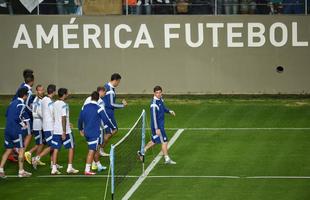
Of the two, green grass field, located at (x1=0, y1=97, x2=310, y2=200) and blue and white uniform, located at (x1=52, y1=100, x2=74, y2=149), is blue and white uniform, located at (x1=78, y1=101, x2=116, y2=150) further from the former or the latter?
green grass field, located at (x1=0, y1=97, x2=310, y2=200)

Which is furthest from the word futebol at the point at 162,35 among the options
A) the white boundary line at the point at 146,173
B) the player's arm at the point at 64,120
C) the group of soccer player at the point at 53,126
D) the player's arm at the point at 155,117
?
the player's arm at the point at 64,120

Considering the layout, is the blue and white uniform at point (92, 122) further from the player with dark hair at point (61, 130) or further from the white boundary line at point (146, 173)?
the white boundary line at point (146, 173)

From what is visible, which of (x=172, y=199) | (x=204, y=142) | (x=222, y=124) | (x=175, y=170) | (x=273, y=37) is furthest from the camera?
(x=273, y=37)

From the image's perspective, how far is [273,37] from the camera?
3888cm

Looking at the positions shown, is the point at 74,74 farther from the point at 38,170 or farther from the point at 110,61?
the point at 38,170

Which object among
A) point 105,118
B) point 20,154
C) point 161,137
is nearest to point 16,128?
point 20,154

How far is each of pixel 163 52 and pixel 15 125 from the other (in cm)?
1641

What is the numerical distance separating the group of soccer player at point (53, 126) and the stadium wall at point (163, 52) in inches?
532

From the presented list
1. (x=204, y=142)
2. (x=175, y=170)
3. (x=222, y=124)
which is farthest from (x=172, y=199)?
(x=222, y=124)

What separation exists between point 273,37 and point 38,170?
16787 mm

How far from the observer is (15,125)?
23422mm

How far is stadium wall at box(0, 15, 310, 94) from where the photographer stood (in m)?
38.9

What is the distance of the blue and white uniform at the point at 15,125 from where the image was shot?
23.4 m

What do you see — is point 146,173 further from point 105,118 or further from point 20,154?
point 20,154
